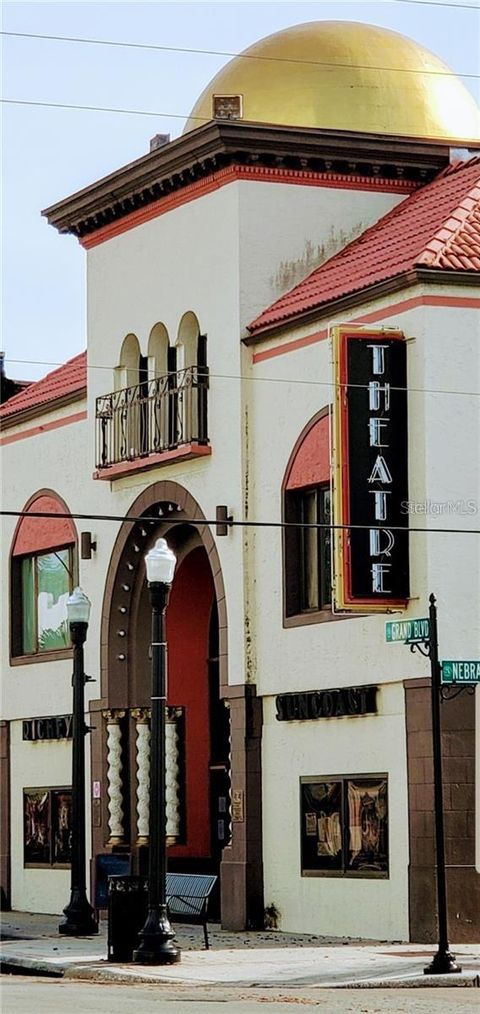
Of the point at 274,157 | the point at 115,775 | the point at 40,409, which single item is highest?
the point at 274,157

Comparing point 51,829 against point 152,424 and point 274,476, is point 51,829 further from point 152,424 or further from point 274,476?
point 274,476

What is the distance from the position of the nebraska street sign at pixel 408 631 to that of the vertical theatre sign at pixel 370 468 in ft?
4.06

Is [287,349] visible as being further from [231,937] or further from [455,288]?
[231,937]

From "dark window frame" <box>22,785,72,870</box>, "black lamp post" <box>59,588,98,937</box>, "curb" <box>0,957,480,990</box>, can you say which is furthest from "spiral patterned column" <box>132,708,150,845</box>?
"curb" <box>0,957,480,990</box>

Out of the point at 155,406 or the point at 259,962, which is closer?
the point at 259,962

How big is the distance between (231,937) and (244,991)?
7349 mm

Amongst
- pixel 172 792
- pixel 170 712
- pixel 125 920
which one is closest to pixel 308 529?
pixel 170 712

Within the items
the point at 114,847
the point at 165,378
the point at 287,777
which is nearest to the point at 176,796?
the point at 114,847

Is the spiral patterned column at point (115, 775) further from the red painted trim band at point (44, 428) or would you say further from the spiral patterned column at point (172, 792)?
the red painted trim band at point (44, 428)

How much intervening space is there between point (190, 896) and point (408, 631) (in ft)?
15.4

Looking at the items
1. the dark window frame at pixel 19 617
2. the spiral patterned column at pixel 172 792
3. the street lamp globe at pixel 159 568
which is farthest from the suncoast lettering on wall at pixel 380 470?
the dark window frame at pixel 19 617

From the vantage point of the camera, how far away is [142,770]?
3278 centimetres

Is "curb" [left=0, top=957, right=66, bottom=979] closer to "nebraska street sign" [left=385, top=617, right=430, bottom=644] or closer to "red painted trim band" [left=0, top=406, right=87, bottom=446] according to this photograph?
"nebraska street sign" [left=385, top=617, right=430, bottom=644]

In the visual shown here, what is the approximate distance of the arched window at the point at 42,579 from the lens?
35.7 meters
